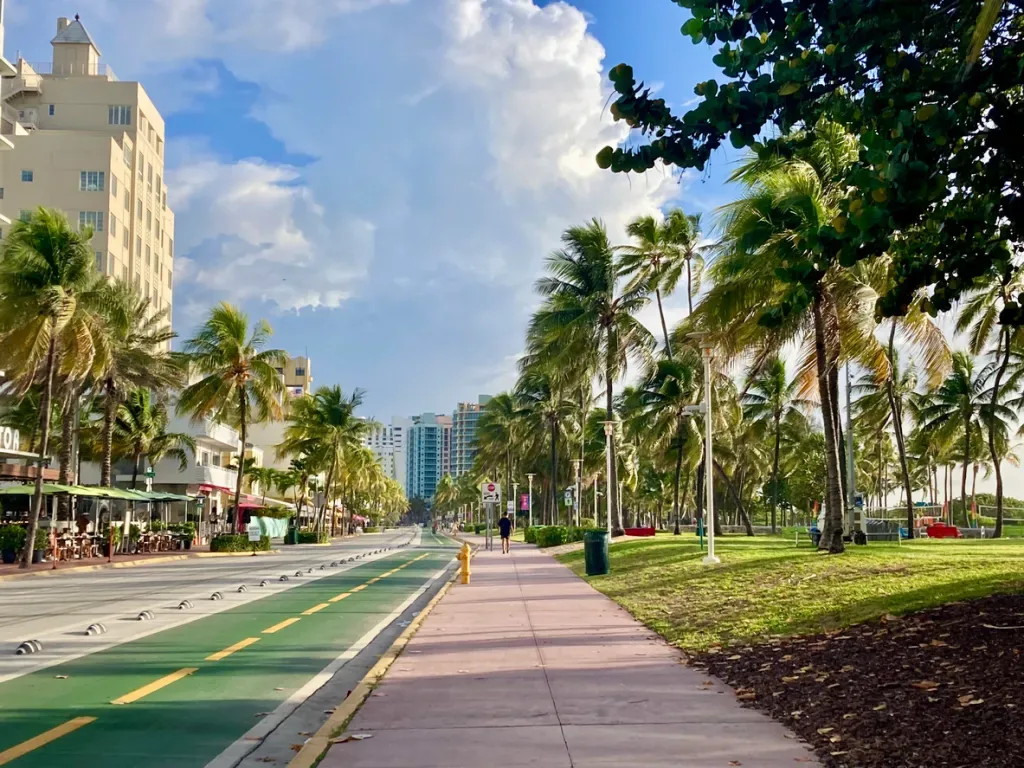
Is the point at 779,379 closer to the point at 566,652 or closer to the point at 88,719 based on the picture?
the point at 566,652

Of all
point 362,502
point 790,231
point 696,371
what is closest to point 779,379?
point 696,371

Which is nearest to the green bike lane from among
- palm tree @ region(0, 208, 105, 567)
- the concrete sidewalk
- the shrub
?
the concrete sidewalk

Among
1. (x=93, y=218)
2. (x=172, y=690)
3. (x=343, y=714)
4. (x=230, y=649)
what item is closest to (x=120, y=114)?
(x=93, y=218)

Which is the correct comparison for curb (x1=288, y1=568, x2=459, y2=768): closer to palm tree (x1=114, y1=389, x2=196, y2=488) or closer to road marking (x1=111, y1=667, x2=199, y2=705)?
road marking (x1=111, y1=667, x2=199, y2=705)

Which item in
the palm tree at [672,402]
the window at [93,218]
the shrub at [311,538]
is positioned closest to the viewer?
the palm tree at [672,402]

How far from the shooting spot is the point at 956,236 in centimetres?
804

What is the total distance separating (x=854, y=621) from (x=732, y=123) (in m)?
6.74

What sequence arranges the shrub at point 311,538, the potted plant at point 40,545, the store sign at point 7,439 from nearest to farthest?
the potted plant at point 40,545 → the store sign at point 7,439 → the shrub at point 311,538

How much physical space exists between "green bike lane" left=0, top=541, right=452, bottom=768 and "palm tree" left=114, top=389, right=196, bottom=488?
3595 cm

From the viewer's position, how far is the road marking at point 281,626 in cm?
1393

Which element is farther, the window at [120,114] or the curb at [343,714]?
the window at [120,114]

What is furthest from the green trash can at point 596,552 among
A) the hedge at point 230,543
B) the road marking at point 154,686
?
the hedge at point 230,543

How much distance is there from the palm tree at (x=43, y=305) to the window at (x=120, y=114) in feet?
158

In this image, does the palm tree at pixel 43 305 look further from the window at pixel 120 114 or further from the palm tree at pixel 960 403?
the window at pixel 120 114
